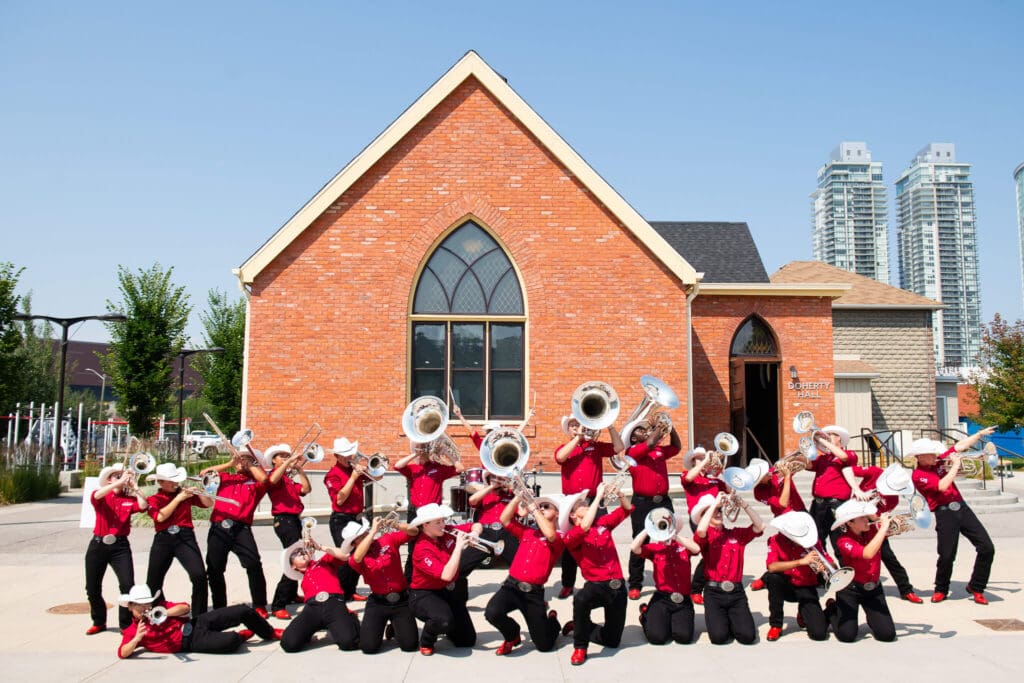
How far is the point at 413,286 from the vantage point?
16219 millimetres

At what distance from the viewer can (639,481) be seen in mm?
9195

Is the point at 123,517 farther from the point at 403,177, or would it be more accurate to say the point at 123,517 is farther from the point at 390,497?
the point at 403,177

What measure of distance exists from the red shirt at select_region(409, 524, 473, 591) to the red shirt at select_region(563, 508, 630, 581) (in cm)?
111

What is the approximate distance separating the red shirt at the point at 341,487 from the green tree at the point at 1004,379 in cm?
2590

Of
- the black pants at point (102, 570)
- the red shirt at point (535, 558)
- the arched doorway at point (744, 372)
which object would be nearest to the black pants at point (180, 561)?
the black pants at point (102, 570)

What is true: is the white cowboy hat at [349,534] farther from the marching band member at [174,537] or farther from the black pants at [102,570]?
the black pants at [102,570]

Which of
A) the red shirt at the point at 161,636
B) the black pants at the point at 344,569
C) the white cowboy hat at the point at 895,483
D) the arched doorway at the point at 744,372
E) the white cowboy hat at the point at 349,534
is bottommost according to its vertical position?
the red shirt at the point at 161,636

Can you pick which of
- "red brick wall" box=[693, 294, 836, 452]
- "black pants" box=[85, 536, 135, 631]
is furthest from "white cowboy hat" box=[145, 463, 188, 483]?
"red brick wall" box=[693, 294, 836, 452]

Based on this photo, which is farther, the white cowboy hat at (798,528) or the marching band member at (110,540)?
the marching band member at (110,540)

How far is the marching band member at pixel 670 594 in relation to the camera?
7184 millimetres

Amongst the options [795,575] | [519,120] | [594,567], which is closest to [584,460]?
[594,567]

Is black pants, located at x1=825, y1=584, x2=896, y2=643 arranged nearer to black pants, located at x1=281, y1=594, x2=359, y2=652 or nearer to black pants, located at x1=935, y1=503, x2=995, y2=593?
black pants, located at x1=935, y1=503, x2=995, y2=593

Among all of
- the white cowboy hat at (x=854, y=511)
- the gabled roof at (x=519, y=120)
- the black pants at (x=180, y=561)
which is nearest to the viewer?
the white cowboy hat at (x=854, y=511)

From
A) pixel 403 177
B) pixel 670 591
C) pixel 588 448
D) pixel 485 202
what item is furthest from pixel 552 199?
pixel 670 591
